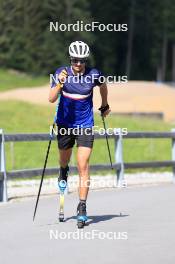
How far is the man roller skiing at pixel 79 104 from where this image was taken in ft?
32.7

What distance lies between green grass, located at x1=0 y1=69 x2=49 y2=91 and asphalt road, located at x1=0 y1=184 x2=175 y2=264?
67.6m

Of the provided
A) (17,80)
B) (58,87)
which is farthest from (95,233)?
(17,80)

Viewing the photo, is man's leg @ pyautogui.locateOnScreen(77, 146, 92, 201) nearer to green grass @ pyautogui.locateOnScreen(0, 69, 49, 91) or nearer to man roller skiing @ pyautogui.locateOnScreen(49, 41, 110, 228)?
man roller skiing @ pyautogui.locateOnScreen(49, 41, 110, 228)

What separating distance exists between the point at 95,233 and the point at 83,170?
3.41ft

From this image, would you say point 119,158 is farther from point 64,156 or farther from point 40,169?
point 64,156

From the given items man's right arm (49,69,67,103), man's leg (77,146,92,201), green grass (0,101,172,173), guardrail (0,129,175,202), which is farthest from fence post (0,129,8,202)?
green grass (0,101,172,173)

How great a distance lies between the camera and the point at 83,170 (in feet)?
33.6

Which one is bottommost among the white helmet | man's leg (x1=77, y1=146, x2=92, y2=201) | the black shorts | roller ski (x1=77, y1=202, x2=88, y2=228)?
roller ski (x1=77, y1=202, x2=88, y2=228)

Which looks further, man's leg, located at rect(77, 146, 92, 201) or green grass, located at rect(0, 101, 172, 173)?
green grass, located at rect(0, 101, 172, 173)

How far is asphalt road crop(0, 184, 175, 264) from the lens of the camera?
7879mm

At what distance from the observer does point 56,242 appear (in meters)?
8.80

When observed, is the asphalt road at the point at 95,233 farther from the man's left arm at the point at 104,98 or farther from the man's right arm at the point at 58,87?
the man's right arm at the point at 58,87

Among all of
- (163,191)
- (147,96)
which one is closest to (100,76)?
(163,191)

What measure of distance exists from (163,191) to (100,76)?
5.38 meters
